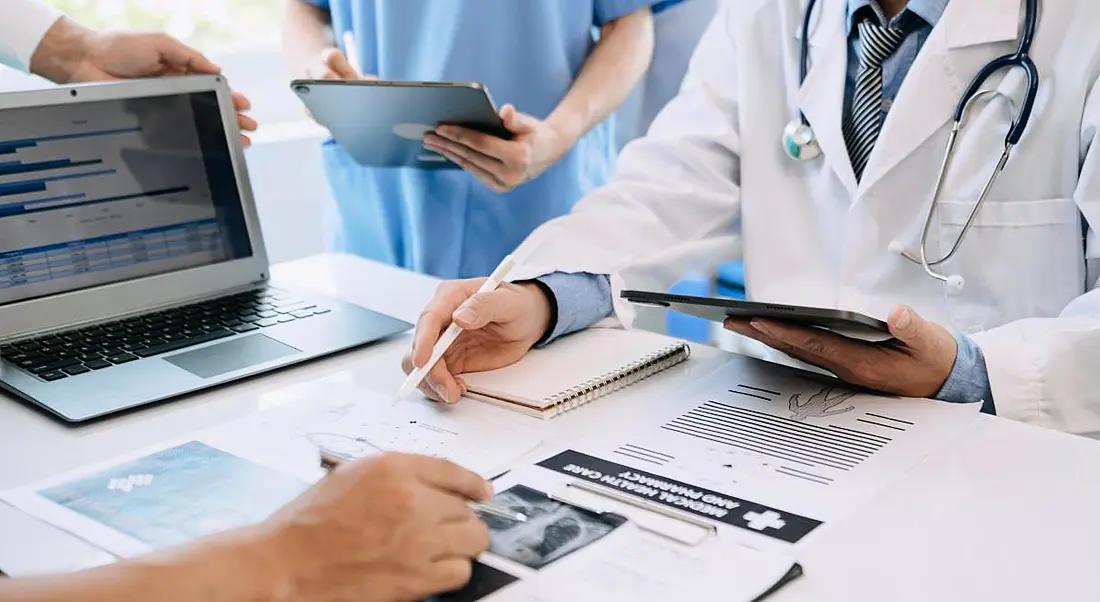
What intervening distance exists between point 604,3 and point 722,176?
0.44 meters

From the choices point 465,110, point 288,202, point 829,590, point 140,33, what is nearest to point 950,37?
point 465,110

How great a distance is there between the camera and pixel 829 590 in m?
0.72

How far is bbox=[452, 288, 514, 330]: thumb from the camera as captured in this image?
107 centimetres

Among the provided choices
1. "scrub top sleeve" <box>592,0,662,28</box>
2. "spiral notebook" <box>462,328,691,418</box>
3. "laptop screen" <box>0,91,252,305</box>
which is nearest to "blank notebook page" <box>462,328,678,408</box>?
"spiral notebook" <box>462,328,691,418</box>

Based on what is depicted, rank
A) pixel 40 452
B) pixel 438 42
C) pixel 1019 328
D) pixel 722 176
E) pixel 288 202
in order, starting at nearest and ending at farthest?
pixel 40 452, pixel 1019 328, pixel 722 176, pixel 438 42, pixel 288 202

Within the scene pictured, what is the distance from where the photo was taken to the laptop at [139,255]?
46.4 inches

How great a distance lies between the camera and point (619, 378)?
1.10 m

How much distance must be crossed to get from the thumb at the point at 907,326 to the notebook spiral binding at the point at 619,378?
0.26 metres

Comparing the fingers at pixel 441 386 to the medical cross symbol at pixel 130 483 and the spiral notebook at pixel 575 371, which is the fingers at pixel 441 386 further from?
the medical cross symbol at pixel 130 483

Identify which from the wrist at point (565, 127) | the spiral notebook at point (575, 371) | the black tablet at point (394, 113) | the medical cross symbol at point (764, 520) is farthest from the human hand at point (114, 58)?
the medical cross symbol at point (764, 520)

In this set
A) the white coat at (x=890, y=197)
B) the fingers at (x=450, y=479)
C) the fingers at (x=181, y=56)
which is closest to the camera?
the fingers at (x=450, y=479)

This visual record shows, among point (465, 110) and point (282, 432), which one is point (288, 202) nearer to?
point (465, 110)

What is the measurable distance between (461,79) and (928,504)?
1122 mm

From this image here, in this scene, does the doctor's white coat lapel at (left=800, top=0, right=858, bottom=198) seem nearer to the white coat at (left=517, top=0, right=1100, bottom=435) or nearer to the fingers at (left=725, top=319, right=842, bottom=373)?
the white coat at (left=517, top=0, right=1100, bottom=435)
